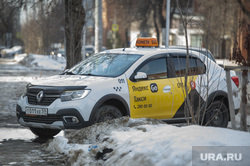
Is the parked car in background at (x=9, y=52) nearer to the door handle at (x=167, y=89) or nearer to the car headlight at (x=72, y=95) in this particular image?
the door handle at (x=167, y=89)

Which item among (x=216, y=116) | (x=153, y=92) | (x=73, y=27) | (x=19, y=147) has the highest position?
(x=73, y=27)

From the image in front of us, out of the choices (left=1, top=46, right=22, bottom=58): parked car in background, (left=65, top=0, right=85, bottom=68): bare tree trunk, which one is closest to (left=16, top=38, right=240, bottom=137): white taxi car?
(left=65, top=0, right=85, bottom=68): bare tree trunk

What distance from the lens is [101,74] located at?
9305 mm

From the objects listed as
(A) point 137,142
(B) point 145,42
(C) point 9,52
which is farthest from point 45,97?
(C) point 9,52

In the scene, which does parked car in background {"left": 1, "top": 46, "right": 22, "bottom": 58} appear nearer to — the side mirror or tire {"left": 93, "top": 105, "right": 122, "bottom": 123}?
the side mirror

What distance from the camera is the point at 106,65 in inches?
376

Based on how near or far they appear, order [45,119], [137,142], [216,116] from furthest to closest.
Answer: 1. [216,116]
2. [45,119]
3. [137,142]

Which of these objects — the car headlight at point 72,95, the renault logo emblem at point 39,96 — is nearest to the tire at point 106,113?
the car headlight at point 72,95

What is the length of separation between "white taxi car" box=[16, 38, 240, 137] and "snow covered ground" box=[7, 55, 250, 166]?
503 mm

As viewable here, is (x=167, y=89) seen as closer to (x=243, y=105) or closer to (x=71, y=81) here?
(x=71, y=81)

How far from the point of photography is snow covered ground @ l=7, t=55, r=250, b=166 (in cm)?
572

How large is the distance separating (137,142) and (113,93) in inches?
96.0

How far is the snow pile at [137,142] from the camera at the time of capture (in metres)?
5.72

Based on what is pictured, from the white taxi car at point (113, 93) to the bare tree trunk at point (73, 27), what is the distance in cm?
645
